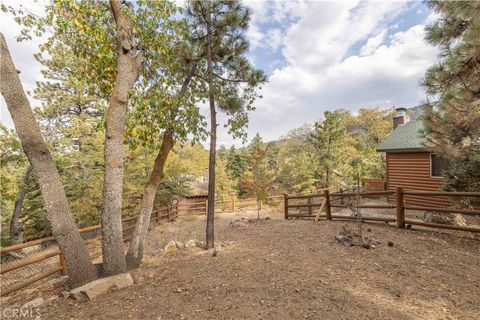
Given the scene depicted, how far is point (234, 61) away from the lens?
6.56 m

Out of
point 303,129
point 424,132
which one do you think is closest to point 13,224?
point 424,132

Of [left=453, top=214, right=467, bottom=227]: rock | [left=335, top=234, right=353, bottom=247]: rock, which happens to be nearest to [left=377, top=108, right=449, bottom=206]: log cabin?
[left=453, top=214, right=467, bottom=227]: rock

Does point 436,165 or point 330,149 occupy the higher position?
point 330,149

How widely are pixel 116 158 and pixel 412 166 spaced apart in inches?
514

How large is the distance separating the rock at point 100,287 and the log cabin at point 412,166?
11851 mm

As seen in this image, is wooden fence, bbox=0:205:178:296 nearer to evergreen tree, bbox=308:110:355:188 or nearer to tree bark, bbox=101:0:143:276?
tree bark, bbox=101:0:143:276

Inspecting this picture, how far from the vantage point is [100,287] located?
3.37 metres

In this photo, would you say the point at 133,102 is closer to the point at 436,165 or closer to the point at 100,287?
the point at 100,287

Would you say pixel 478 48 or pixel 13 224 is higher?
pixel 478 48

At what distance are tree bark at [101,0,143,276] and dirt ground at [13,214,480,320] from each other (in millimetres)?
569

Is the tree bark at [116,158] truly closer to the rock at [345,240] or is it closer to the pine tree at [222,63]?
the pine tree at [222,63]

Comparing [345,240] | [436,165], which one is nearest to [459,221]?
[345,240]

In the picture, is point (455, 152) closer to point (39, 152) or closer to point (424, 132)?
point (424, 132)

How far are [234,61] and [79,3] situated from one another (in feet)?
12.0
